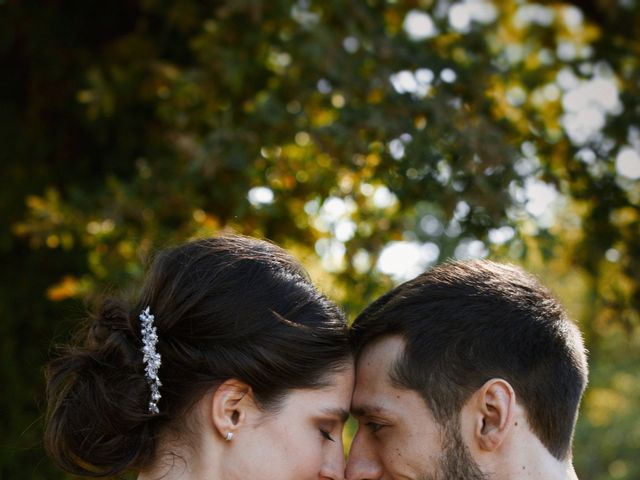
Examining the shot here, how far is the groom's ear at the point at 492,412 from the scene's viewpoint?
2957 mm

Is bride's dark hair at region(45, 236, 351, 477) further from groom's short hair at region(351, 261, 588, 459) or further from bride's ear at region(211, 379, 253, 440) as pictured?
groom's short hair at region(351, 261, 588, 459)

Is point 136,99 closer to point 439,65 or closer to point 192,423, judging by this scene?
point 439,65

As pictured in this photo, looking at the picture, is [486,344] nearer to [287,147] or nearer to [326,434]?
[326,434]

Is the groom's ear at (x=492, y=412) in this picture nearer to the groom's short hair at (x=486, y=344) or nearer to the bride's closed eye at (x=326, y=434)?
the groom's short hair at (x=486, y=344)

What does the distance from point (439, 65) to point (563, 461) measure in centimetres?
227

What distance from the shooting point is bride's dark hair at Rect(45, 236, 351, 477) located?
2889 millimetres

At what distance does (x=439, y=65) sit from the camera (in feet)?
15.3

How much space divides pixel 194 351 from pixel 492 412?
3.22ft

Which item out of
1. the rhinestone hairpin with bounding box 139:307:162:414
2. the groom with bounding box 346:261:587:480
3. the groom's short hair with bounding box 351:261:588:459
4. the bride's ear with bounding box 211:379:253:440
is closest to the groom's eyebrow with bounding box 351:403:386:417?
the groom with bounding box 346:261:587:480

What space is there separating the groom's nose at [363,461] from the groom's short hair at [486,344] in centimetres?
27

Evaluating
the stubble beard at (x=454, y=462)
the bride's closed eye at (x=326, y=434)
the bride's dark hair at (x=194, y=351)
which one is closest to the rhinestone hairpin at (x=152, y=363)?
the bride's dark hair at (x=194, y=351)

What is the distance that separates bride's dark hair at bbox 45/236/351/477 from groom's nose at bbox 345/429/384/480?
1.07 ft

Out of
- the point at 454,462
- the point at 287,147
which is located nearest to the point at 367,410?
the point at 454,462

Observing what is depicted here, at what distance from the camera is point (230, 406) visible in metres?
2.87
